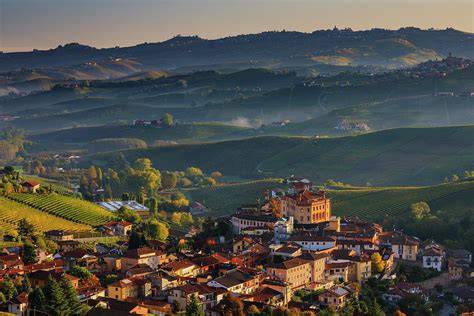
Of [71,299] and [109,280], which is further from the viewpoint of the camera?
[109,280]

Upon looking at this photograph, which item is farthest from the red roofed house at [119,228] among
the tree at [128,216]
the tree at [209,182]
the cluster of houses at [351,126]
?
the cluster of houses at [351,126]

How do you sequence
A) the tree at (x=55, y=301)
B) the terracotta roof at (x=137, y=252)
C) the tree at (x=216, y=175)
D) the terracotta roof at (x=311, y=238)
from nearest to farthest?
the tree at (x=55, y=301)
the terracotta roof at (x=137, y=252)
the terracotta roof at (x=311, y=238)
the tree at (x=216, y=175)

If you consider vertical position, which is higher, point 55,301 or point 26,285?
point 55,301

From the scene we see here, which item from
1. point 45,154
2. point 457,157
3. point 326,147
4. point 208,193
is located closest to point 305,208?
point 208,193

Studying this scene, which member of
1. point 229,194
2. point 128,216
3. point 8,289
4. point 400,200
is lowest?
point 229,194

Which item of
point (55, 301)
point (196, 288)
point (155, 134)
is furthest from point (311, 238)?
point (155, 134)

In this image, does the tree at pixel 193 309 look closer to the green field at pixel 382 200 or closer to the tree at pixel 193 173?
the green field at pixel 382 200

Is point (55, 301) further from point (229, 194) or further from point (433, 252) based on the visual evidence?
point (229, 194)
